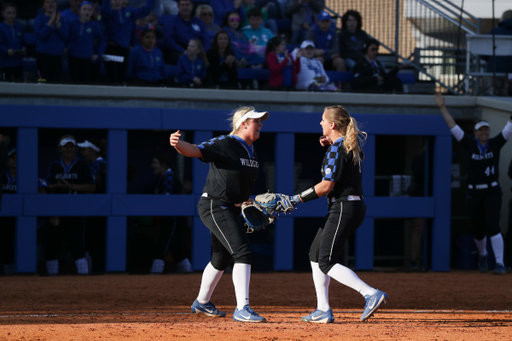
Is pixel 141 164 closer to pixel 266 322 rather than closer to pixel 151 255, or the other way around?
pixel 151 255

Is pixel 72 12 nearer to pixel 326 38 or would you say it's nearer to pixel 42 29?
pixel 42 29

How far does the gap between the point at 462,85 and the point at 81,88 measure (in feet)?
20.7

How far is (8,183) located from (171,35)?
348cm

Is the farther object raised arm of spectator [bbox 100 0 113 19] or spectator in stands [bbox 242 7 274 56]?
spectator in stands [bbox 242 7 274 56]

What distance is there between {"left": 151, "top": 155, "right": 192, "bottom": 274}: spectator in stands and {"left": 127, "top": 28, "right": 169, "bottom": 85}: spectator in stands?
1270 mm

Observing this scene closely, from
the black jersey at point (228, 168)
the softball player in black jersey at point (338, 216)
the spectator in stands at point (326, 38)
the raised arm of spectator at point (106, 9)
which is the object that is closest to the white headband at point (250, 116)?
the black jersey at point (228, 168)

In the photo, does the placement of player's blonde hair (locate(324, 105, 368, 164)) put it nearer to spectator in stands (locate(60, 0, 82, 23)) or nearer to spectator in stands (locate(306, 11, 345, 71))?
spectator in stands (locate(60, 0, 82, 23))

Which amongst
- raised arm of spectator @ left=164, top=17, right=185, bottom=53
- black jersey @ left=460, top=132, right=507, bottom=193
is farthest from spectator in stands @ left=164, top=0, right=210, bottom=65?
black jersey @ left=460, top=132, right=507, bottom=193

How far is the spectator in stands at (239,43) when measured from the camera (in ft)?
34.3

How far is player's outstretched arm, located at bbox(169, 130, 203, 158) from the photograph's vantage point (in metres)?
4.77

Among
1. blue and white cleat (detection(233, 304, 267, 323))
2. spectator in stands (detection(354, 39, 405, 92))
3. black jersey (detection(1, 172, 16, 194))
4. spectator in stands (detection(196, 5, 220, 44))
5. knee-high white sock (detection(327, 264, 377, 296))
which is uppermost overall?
spectator in stands (detection(196, 5, 220, 44))

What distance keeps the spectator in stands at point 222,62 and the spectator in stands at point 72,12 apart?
2.05 metres

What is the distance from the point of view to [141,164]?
9047mm

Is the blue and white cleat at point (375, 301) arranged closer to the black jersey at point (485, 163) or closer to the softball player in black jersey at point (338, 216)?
the softball player in black jersey at point (338, 216)
